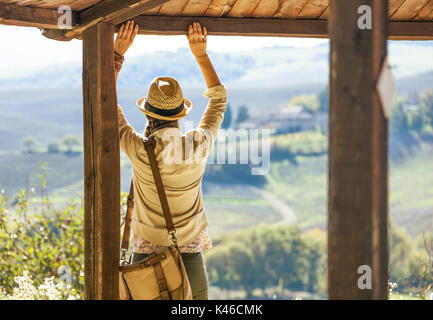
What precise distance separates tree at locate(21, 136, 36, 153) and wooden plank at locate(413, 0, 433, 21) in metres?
11.0

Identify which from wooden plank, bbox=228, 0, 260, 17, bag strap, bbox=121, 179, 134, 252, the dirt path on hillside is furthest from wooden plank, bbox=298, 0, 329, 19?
the dirt path on hillside

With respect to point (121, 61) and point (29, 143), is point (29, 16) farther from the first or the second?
point (29, 143)

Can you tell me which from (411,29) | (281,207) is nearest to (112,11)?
(411,29)

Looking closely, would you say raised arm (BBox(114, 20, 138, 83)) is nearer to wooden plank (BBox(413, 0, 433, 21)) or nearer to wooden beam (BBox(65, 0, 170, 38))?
wooden beam (BBox(65, 0, 170, 38))

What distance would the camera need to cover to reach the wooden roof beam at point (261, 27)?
3523 mm

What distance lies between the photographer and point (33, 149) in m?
14.1

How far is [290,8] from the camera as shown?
3.59 meters

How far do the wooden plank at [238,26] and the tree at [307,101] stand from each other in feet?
53.9

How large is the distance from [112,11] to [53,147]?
1158cm

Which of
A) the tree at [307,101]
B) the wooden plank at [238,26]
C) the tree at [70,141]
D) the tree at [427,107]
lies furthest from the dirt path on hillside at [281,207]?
the wooden plank at [238,26]

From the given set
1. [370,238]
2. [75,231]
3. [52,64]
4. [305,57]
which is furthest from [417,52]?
[370,238]
